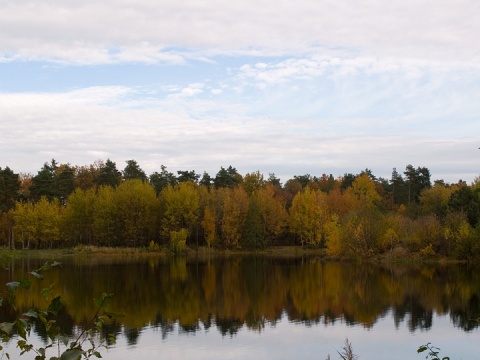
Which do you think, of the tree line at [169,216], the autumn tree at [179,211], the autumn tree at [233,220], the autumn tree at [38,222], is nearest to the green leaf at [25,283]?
the tree line at [169,216]

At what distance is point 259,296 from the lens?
101ft

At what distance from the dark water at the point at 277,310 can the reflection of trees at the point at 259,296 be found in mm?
51

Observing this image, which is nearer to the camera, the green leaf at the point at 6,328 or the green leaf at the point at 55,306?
the green leaf at the point at 6,328

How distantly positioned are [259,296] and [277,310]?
3.85m

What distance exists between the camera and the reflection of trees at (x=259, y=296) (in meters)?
24.0

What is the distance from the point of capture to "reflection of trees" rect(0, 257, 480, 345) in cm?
2400

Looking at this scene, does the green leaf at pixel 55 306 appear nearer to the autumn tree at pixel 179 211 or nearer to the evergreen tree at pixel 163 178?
the autumn tree at pixel 179 211

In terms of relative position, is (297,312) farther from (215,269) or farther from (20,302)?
(215,269)

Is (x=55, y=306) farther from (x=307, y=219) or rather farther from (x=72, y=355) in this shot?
(x=307, y=219)

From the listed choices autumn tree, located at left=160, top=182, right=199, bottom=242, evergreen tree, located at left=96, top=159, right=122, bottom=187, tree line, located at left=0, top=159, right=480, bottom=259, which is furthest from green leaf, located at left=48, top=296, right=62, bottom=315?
evergreen tree, located at left=96, top=159, right=122, bottom=187

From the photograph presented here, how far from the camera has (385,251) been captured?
170 feet

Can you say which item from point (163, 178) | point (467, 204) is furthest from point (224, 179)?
point (467, 204)

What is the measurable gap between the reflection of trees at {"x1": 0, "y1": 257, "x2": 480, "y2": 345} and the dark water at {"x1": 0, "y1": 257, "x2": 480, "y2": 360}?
2.0 inches

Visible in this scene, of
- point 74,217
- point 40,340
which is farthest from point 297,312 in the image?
point 74,217
